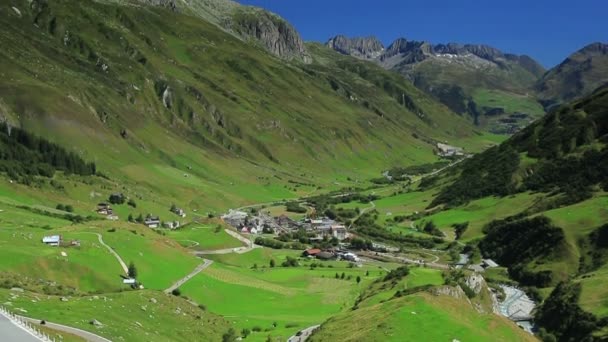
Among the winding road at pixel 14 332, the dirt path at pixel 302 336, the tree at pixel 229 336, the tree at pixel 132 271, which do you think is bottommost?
the tree at pixel 229 336

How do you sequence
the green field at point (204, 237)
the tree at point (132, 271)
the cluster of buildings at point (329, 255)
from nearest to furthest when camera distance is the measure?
the tree at point (132, 271) → the green field at point (204, 237) → the cluster of buildings at point (329, 255)

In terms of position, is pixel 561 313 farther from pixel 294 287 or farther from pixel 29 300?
pixel 29 300

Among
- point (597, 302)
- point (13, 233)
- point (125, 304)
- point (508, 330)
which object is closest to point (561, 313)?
point (597, 302)

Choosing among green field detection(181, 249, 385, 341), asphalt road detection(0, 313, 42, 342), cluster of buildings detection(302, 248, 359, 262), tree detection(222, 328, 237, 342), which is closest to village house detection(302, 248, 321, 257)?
cluster of buildings detection(302, 248, 359, 262)

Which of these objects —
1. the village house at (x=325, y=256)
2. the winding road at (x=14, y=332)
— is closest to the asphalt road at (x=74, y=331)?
the winding road at (x=14, y=332)

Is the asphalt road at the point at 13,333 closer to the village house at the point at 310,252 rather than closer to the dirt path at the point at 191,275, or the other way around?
the dirt path at the point at 191,275

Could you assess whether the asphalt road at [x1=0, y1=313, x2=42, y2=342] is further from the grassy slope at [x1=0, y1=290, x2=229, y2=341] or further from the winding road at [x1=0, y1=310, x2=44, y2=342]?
the grassy slope at [x1=0, y1=290, x2=229, y2=341]

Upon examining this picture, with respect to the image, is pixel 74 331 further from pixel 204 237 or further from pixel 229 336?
pixel 204 237
